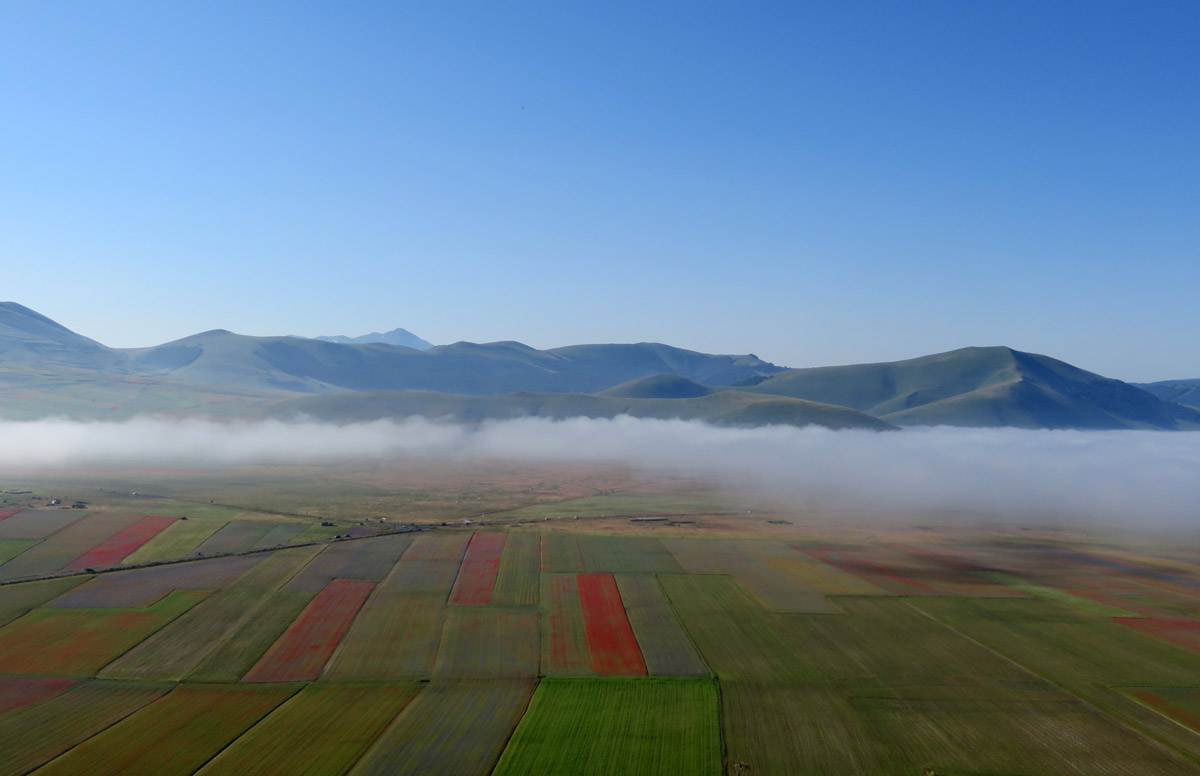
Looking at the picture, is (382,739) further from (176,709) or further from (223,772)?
(176,709)

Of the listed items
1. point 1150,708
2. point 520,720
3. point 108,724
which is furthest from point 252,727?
point 1150,708

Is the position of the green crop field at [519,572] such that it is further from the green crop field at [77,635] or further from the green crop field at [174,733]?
the green crop field at [77,635]

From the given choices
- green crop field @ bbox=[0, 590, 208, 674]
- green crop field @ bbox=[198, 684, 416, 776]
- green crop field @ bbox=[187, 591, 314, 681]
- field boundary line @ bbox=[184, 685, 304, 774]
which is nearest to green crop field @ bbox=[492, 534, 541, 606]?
green crop field @ bbox=[187, 591, 314, 681]

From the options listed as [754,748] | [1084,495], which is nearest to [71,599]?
[754,748]

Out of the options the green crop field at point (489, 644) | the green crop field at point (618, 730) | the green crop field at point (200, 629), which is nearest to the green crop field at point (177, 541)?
the green crop field at point (200, 629)

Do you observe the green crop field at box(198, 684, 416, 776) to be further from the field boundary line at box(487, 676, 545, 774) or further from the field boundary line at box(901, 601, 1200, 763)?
the field boundary line at box(901, 601, 1200, 763)

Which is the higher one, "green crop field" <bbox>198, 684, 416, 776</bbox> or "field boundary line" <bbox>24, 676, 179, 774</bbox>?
"green crop field" <bbox>198, 684, 416, 776</bbox>

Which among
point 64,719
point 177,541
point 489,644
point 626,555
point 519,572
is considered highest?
point 519,572

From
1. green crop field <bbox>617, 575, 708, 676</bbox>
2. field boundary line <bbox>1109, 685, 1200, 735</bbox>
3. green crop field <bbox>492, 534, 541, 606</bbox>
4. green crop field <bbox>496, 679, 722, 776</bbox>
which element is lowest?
green crop field <bbox>496, 679, 722, 776</bbox>

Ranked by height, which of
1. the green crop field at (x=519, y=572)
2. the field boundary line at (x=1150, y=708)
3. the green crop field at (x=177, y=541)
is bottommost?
the green crop field at (x=177, y=541)

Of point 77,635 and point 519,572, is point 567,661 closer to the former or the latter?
point 519,572
